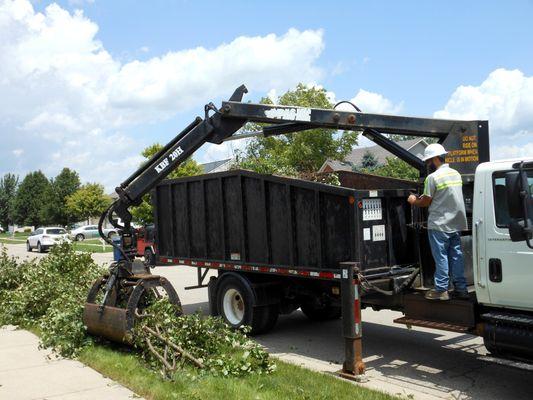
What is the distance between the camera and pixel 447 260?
6477mm

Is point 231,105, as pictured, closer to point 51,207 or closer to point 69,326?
point 69,326

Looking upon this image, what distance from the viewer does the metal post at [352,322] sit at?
21.6 ft

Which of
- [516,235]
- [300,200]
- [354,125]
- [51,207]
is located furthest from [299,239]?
[51,207]

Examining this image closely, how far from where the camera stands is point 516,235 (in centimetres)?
542

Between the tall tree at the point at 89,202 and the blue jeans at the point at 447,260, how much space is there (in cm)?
5447

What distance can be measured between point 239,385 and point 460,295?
2664 millimetres

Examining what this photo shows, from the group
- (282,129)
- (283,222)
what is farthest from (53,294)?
(282,129)

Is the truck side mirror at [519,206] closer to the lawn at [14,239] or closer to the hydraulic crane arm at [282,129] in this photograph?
the hydraulic crane arm at [282,129]

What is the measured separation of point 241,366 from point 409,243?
2950mm

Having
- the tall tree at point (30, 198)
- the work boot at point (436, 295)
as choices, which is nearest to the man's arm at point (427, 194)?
the work boot at point (436, 295)

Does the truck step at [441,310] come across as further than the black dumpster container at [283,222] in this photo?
No

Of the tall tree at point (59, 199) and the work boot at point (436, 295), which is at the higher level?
the tall tree at point (59, 199)

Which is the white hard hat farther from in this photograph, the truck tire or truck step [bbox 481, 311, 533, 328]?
the truck tire

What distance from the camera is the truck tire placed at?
8867 mm
